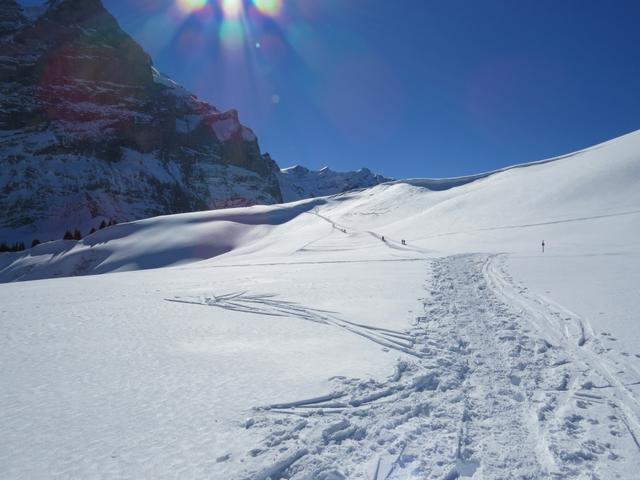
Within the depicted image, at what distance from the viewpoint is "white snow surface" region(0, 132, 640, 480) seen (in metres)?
3.75

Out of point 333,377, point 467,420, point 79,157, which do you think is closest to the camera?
point 467,420

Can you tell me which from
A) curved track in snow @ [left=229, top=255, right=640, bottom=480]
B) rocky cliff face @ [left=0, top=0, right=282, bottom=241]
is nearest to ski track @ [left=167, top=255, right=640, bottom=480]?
curved track in snow @ [left=229, top=255, right=640, bottom=480]

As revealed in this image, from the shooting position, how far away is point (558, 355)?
6098mm

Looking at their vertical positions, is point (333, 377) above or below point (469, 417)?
above

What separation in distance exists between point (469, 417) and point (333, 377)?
207 cm

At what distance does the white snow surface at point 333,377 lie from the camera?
12.3 feet

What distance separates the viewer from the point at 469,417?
14.3 ft

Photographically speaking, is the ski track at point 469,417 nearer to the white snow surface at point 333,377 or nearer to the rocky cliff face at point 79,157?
the white snow surface at point 333,377

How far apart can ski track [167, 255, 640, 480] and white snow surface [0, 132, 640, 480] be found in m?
0.02

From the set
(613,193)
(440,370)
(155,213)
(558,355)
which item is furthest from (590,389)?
(155,213)

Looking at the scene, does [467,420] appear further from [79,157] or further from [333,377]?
[79,157]

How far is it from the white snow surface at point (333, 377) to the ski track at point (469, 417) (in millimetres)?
21

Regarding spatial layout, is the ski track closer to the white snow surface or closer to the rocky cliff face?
the white snow surface

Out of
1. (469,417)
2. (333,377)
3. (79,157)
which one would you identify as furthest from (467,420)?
(79,157)
